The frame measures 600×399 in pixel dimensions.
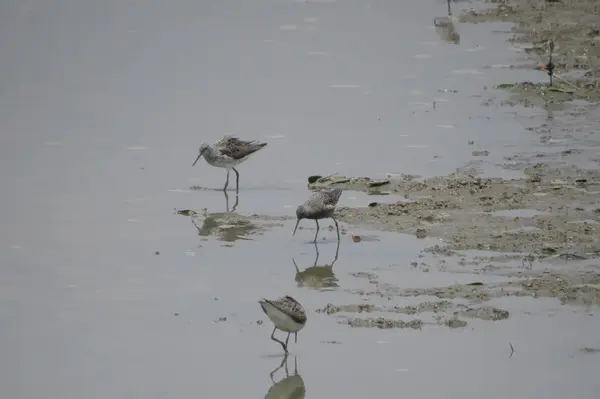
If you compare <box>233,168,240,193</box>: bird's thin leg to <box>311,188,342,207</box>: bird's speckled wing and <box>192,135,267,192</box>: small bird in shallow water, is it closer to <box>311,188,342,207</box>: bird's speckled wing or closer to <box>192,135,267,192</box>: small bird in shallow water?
<box>192,135,267,192</box>: small bird in shallow water

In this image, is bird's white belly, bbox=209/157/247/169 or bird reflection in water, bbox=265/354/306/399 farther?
bird's white belly, bbox=209/157/247/169

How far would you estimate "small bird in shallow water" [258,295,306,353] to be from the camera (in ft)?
38.5

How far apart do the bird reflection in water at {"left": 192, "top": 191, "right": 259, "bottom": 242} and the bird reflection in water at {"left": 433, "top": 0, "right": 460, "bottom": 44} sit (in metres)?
10.7

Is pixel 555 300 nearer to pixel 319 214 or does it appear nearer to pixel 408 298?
pixel 408 298

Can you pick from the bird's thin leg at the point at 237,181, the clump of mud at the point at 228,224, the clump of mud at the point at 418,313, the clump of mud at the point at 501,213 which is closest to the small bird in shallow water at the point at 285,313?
the clump of mud at the point at 418,313

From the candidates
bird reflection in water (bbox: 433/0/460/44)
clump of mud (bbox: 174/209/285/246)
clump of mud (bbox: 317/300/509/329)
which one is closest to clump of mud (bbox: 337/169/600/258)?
clump of mud (bbox: 174/209/285/246)

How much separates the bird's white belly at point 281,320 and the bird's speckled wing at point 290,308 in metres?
0.03

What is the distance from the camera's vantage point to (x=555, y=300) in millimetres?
12758

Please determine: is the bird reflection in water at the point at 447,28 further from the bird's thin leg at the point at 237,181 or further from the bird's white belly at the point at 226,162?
the bird's white belly at the point at 226,162

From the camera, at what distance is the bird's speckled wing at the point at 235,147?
18859 mm

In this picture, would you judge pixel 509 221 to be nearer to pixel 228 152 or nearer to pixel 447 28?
pixel 228 152

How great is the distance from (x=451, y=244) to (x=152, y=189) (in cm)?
517

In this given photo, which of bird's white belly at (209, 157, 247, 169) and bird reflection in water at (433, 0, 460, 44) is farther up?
bird reflection in water at (433, 0, 460, 44)

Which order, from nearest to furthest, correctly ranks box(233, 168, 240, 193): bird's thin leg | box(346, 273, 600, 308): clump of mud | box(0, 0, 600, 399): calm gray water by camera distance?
box(0, 0, 600, 399): calm gray water
box(346, 273, 600, 308): clump of mud
box(233, 168, 240, 193): bird's thin leg
